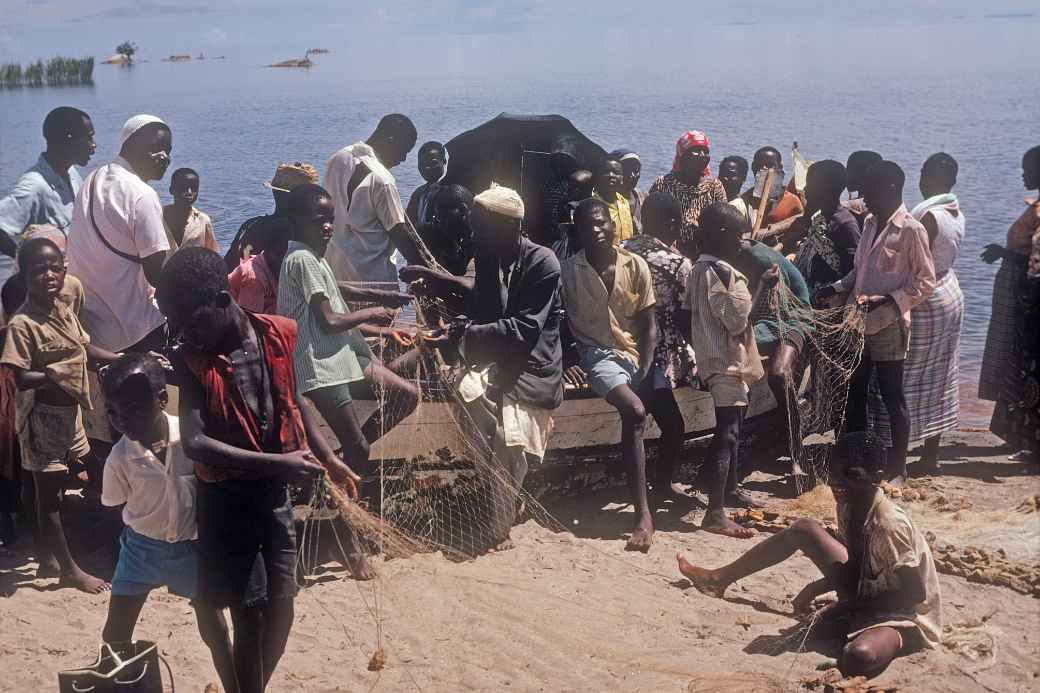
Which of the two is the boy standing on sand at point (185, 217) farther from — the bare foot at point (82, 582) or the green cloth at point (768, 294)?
the green cloth at point (768, 294)

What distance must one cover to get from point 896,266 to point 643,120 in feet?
109

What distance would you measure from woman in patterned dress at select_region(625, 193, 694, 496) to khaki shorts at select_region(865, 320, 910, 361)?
4.28 ft

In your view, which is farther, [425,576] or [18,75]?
[18,75]

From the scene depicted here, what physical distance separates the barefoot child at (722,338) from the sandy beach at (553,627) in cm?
38

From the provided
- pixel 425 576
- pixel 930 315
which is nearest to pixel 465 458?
pixel 425 576

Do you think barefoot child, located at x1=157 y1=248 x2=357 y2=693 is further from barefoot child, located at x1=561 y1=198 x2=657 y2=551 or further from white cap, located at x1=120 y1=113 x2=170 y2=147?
barefoot child, located at x1=561 y1=198 x2=657 y2=551

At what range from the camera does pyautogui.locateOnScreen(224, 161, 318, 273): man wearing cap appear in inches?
263

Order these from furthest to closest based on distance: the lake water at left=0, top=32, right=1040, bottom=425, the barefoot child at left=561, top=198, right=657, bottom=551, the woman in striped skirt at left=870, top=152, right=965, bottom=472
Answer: the lake water at left=0, top=32, right=1040, bottom=425
the woman in striped skirt at left=870, top=152, right=965, bottom=472
the barefoot child at left=561, top=198, right=657, bottom=551

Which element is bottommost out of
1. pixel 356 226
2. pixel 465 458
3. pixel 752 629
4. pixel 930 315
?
pixel 752 629

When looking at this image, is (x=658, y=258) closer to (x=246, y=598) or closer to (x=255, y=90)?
(x=246, y=598)

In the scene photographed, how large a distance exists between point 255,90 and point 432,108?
25.3m

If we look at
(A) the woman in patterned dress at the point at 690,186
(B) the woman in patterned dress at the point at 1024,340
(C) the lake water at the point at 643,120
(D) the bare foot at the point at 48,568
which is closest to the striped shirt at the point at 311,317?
(D) the bare foot at the point at 48,568

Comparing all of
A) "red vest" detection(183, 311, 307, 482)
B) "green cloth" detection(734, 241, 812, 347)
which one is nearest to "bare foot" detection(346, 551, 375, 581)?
"red vest" detection(183, 311, 307, 482)

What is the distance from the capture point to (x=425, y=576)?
19.5ft
